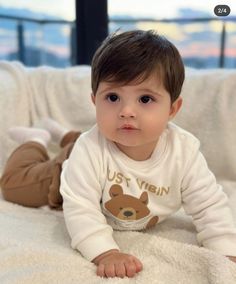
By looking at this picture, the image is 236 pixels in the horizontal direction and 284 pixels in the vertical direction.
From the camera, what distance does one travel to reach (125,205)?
98 centimetres

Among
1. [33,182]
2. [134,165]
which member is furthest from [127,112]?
[33,182]

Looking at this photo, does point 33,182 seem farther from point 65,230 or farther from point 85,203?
point 85,203

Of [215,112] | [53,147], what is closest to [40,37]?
[53,147]

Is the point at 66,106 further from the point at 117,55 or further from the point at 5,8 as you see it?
the point at 5,8

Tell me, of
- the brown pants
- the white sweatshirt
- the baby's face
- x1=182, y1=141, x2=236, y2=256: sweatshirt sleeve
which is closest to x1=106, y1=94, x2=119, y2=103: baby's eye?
the baby's face

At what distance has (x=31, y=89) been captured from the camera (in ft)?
5.59

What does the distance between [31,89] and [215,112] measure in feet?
2.26

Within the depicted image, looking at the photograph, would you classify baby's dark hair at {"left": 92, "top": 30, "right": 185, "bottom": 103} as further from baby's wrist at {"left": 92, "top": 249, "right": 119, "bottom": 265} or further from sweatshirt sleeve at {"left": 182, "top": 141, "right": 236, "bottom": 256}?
baby's wrist at {"left": 92, "top": 249, "right": 119, "bottom": 265}

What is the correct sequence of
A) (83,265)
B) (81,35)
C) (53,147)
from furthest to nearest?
1. (81,35)
2. (53,147)
3. (83,265)

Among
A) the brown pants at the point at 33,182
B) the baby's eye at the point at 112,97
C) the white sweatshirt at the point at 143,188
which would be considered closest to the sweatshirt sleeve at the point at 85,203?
the white sweatshirt at the point at 143,188

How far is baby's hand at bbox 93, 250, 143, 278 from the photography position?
2.66ft

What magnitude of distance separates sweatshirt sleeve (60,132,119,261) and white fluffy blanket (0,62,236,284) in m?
0.03

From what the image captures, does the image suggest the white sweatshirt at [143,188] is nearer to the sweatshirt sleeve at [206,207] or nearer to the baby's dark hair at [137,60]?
the sweatshirt sleeve at [206,207]

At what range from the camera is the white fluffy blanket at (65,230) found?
0.80 meters
